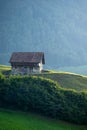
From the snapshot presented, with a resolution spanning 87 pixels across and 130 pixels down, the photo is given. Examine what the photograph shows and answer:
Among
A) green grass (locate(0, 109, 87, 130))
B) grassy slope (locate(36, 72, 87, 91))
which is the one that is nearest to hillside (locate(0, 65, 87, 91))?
grassy slope (locate(36, 72, 87, 91))

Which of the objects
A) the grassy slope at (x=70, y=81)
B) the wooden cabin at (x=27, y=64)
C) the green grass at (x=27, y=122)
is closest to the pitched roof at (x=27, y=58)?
the wooden cabin at (x=27, y=64)

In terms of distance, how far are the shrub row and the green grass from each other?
175 centimetres

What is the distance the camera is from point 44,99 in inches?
2400

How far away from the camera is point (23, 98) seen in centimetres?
6084

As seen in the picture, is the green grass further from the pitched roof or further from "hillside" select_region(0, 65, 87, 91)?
the pitched roof

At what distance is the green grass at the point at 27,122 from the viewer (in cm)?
5088

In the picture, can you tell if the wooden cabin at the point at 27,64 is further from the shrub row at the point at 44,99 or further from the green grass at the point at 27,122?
the green grass at the point at 27,122

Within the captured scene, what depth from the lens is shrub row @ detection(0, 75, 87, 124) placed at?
60.1 metres

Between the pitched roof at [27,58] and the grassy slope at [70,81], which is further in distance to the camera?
the pitched roof at [27,58]

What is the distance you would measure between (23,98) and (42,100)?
3410 mm

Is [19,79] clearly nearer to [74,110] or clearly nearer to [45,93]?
[45,93]

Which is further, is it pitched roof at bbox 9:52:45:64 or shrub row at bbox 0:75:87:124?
pitched roof at bbox 9:52:45:64

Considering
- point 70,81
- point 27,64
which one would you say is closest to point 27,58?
point 27,64

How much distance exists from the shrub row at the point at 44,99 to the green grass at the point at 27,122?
69.1 inches
